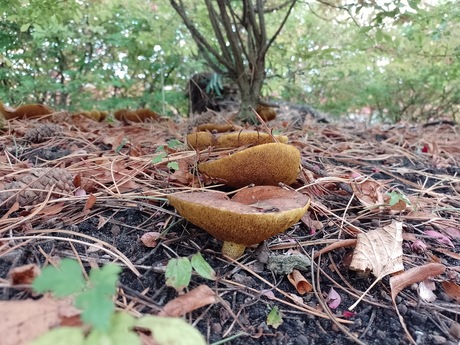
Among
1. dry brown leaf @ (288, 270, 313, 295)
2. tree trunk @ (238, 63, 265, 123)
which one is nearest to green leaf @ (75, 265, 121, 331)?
dry brown leaf @ (288, 270, 313, 295)

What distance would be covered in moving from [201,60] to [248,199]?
16.2 ft

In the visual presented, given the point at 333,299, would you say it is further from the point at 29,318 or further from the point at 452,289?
the point at 29,318

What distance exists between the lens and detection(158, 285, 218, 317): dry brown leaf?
812 mm

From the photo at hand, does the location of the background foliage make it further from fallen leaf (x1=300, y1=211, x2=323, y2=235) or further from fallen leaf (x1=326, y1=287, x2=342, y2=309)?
fallen leaf (x1=326, y1=287, x2=342, y2=309)

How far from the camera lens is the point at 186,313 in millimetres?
841

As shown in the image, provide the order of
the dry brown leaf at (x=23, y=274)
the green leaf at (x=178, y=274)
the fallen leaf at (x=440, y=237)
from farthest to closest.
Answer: the fallen leaf at (x=440, y=237) → the green leaf at (x=178, y=274) → the dry brown leaf at (x=23, y=274)

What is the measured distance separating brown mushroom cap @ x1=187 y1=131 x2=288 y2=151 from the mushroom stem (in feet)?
1.50

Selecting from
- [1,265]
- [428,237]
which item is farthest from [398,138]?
[1,265]

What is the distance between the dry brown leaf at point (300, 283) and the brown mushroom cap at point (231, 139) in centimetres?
52

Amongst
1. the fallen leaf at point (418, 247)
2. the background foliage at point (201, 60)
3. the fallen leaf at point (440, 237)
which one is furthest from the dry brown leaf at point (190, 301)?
the background foliage at point (201, 60)

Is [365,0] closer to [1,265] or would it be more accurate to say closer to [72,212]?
[72,212]

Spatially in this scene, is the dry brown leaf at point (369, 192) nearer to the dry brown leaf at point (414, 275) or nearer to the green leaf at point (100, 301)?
the dry brown leaf at point (414, 275)

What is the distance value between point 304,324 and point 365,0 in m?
2.06

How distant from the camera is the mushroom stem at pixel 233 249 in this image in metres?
1.03
